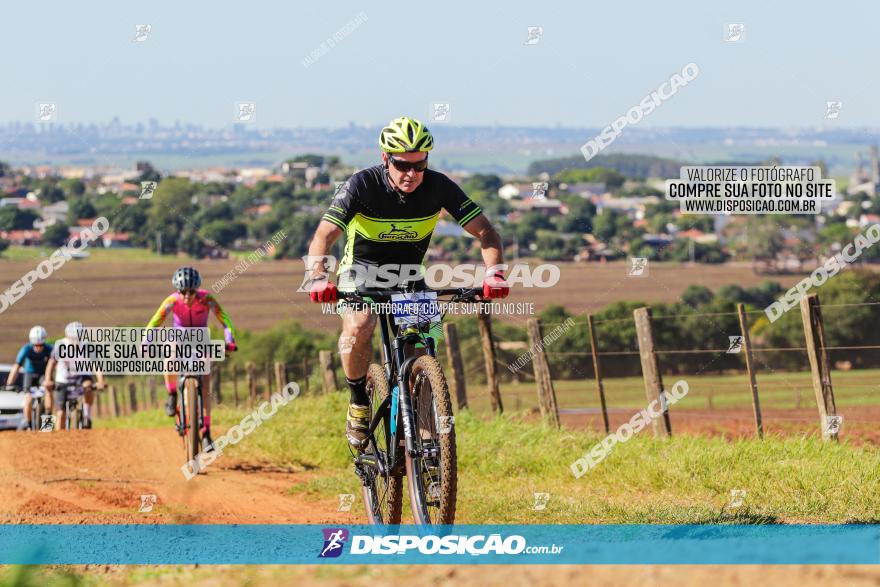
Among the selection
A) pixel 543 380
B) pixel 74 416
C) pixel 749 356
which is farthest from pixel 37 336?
pixel 749 356

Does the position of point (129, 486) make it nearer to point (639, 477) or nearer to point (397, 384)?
point (639, 477)

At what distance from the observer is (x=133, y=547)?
27.3ft

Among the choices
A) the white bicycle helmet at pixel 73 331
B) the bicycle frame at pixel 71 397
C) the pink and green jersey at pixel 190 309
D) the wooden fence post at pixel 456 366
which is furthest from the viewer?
the bicycle frame at pixel 71 397

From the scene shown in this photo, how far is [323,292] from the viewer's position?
24.5ft

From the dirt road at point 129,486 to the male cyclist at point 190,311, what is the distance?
0.59 metres

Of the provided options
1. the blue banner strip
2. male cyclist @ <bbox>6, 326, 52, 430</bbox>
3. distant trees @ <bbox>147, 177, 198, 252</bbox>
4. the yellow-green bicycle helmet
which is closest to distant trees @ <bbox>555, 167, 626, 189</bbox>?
distant trees @ <bbox>147, 177, 198, 252</bbox>

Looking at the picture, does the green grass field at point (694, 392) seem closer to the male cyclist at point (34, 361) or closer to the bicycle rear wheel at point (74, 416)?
the bicycle rear wheel at point (74, 416)

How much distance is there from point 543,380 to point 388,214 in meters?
7.65

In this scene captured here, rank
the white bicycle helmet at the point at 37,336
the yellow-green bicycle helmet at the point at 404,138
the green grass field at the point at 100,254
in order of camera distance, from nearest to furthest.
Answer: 1. the yellow-green bicycle helmet at the point at 404,138
2. the white bicycle helmet at the point at 37,336
3. the green grass field at the point at 100,254

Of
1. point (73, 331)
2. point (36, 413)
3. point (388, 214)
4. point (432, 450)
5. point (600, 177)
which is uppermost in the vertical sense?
point (600, 177)

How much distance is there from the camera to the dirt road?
9.84 metres

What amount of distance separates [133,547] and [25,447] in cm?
687

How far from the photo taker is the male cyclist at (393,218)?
7613mm

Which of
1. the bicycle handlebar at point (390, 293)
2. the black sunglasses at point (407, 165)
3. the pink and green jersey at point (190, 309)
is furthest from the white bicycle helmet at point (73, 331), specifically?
the black sunglasses at point (407, 165)
